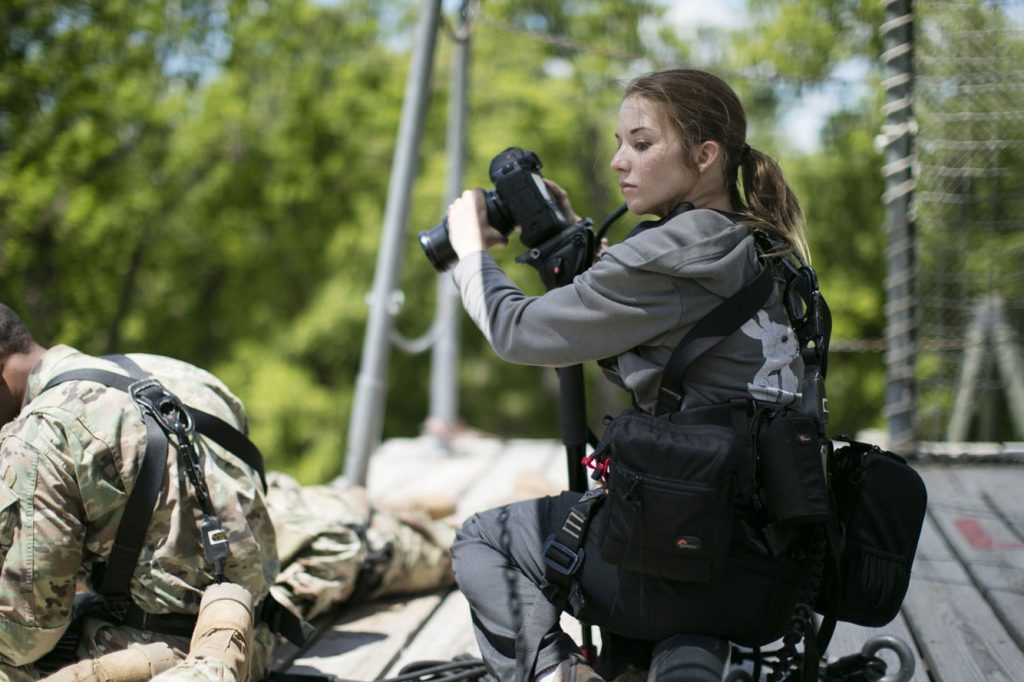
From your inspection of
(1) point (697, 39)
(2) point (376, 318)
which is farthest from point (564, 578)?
(1) point (697, 39)

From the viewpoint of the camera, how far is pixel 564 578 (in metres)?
2.17

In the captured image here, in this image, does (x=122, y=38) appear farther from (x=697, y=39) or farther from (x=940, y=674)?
(x=940, y=674)

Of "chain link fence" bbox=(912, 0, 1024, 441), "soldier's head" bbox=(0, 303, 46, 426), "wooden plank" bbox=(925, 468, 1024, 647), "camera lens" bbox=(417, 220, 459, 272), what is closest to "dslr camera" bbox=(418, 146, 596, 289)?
"camera lens" bbox=(417, 220, 459, 272)

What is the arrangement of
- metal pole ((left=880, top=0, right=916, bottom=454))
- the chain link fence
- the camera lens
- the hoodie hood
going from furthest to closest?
1. the chain link fence
2. metal pole ((left=880, top=0, right=916, bottom=454))
3. the camera lens
4. the hoodie hood

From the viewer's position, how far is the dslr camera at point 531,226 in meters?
2.40

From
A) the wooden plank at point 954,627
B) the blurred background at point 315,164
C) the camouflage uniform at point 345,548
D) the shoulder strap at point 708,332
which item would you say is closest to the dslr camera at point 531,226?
the shoulder strap at point 708,332

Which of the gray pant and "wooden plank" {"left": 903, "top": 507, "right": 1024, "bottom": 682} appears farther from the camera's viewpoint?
"wooden plank" {"left": 903, "top": 507, "right": 1024, "bottom": 682}

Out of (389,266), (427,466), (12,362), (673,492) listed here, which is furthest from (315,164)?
(673,492)

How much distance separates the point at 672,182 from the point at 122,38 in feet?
43.8

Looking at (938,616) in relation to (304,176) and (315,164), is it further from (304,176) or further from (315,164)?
(315,164)

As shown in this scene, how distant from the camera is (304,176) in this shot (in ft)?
63.2

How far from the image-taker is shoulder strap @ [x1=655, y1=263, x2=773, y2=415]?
6.77 feet

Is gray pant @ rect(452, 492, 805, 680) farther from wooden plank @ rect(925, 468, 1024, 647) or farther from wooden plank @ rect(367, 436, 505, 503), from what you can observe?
wooden plank @ rect(367, 436, 505, 503)

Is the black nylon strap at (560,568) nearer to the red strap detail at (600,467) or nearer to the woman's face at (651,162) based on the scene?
the red strap detail at (600,467)
